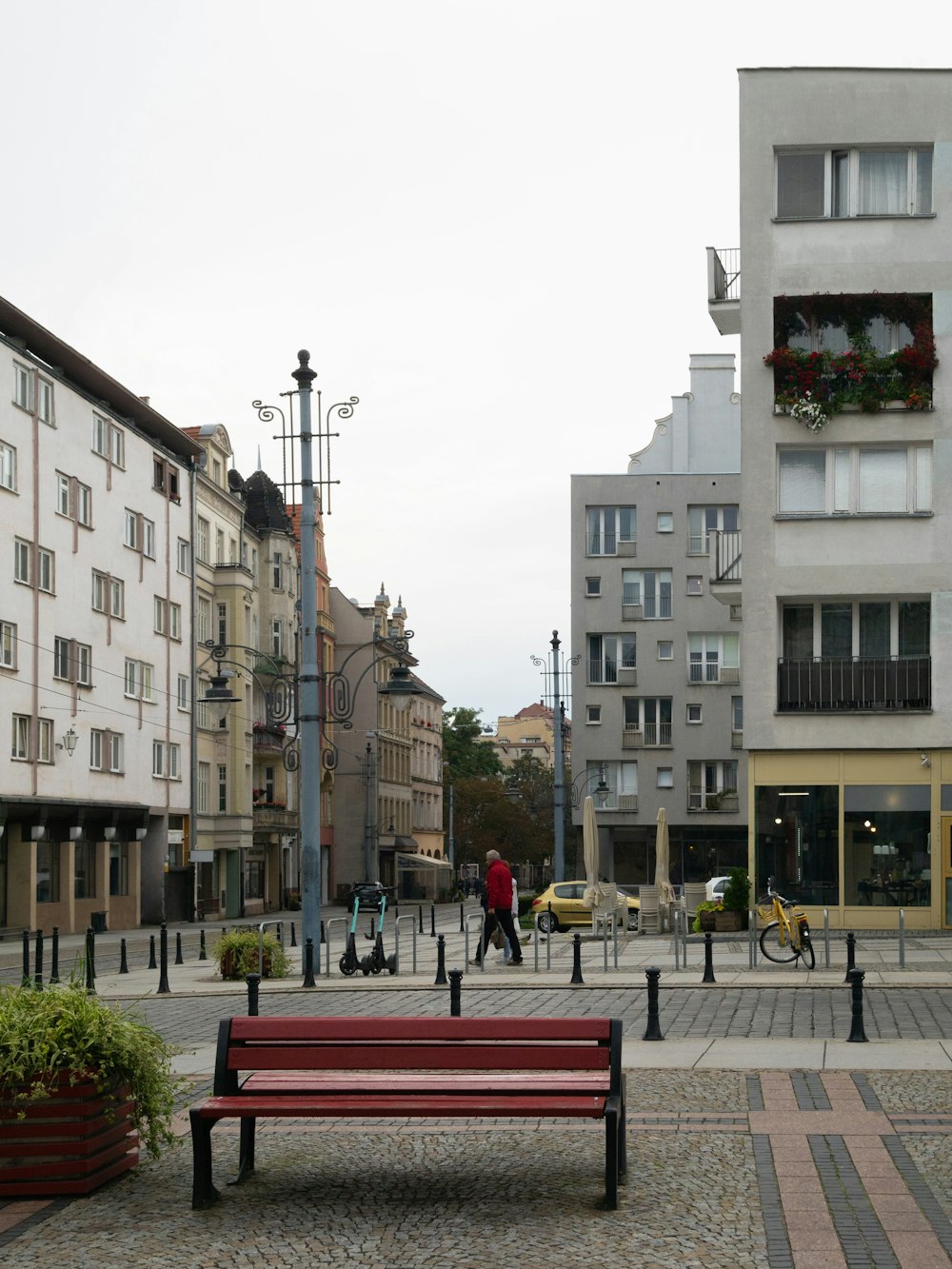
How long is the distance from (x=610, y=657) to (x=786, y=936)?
50306 mm

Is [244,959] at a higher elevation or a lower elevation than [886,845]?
lower

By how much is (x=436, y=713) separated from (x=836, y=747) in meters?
85.0

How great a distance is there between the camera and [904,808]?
36500 millimetres

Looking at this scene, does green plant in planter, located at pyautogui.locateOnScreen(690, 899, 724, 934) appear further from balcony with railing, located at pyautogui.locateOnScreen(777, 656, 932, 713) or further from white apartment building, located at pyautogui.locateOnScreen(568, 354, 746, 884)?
white apartment building, located at pyautogui.locateOnScreen(568, 354, 746, 884)

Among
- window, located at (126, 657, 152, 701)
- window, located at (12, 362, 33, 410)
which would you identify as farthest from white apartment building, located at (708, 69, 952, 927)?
window, located at (126, 657, 152, 701)

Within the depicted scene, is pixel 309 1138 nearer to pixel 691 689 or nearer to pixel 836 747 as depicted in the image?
pixel 836 747

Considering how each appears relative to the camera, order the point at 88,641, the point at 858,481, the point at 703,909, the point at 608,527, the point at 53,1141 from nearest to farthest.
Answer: the point at 53,1141, the point at 703,909, the point at 858,481, the point at 88,641, the point at 608,527

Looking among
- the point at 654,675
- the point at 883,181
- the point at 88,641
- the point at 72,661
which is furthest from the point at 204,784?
the point at 883,181

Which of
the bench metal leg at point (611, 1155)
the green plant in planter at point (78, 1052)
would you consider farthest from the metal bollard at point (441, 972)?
the bench metal leg at point (611, 1155)

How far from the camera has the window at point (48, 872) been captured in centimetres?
5266

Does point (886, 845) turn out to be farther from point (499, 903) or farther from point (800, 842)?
point (499, 903)

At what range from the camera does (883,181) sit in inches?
1495

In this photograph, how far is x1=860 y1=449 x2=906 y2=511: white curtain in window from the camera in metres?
37.3

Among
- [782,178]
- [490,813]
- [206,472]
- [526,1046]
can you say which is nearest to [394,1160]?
[526,1046]
